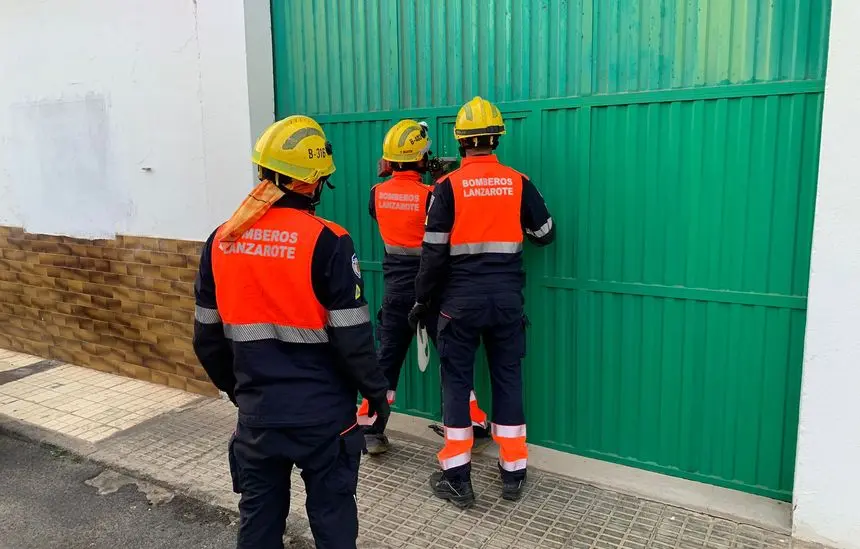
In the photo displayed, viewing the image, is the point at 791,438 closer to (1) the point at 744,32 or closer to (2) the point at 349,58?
(1) the point at 744,32

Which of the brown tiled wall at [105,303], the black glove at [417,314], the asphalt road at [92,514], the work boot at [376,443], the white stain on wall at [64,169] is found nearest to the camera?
the asphalt road at [92,514]

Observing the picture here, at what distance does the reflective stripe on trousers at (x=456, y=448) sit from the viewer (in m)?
3.75

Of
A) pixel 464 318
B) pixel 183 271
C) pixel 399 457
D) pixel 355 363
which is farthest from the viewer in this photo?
pixel 183 271

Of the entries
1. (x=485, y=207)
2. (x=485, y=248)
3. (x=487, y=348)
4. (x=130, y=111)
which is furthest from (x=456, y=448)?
(x=130, y=111)

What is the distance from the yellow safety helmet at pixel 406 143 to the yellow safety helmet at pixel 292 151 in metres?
1.46

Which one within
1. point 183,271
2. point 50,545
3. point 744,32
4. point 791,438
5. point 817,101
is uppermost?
point 744,32

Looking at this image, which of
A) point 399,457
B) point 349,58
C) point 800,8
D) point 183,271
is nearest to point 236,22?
point 349,58

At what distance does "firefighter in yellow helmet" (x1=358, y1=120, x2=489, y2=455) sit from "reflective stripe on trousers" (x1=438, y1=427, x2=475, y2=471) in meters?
0.50

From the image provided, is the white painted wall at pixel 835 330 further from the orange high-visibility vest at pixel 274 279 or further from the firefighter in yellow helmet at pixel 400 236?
the orange high-visibility vest at pixel 274 279

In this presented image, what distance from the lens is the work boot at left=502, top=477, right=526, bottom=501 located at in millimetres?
3742

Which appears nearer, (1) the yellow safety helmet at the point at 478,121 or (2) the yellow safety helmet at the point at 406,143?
(1) the yellow safety helmet at the point at 478,121

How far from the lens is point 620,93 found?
3.71 meters

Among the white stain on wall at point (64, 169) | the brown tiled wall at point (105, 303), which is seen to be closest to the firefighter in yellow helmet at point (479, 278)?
the brown tiled wall at point (105, 303)

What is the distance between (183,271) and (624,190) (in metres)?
3.51
